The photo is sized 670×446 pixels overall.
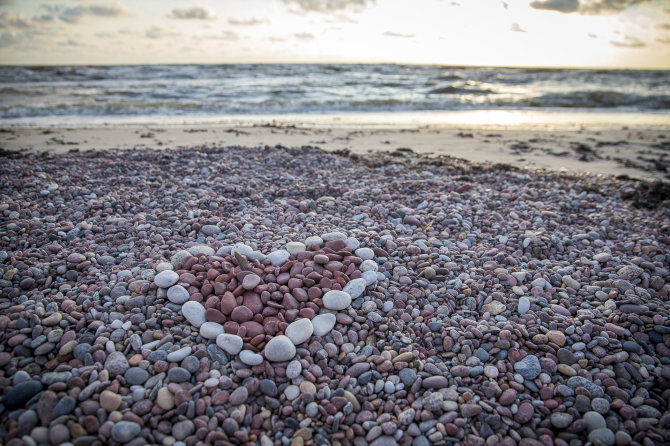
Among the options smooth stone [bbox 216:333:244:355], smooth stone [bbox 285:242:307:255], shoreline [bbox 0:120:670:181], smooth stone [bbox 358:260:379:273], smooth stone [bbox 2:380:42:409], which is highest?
shoreline [bbox 0:120:670:181]

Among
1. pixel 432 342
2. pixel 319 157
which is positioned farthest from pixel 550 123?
pixel 432 342

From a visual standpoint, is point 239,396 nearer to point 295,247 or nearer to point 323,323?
point 323,323

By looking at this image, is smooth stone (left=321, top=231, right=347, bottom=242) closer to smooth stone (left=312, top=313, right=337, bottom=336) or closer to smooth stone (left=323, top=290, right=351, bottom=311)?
smooth stone (left=323, top=290, right=351, bottom=311)

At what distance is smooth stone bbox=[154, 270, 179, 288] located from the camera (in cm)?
270

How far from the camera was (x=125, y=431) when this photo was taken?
1812mm

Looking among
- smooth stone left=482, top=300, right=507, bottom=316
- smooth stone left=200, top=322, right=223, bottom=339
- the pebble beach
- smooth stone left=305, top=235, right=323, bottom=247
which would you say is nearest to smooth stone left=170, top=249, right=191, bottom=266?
the pebble beach

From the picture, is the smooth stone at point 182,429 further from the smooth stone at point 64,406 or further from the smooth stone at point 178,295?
the smooth stone at point 178,295

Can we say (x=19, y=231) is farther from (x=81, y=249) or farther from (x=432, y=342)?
(x=432, y=342)

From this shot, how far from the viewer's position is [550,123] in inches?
493

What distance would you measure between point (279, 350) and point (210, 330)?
1.64 feet

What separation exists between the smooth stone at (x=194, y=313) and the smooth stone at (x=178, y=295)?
0.08 meters

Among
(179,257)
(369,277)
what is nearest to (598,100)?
(369,277)

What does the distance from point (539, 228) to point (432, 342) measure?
239cm

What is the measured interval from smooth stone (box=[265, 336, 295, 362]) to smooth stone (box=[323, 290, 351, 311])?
0.43 meters
